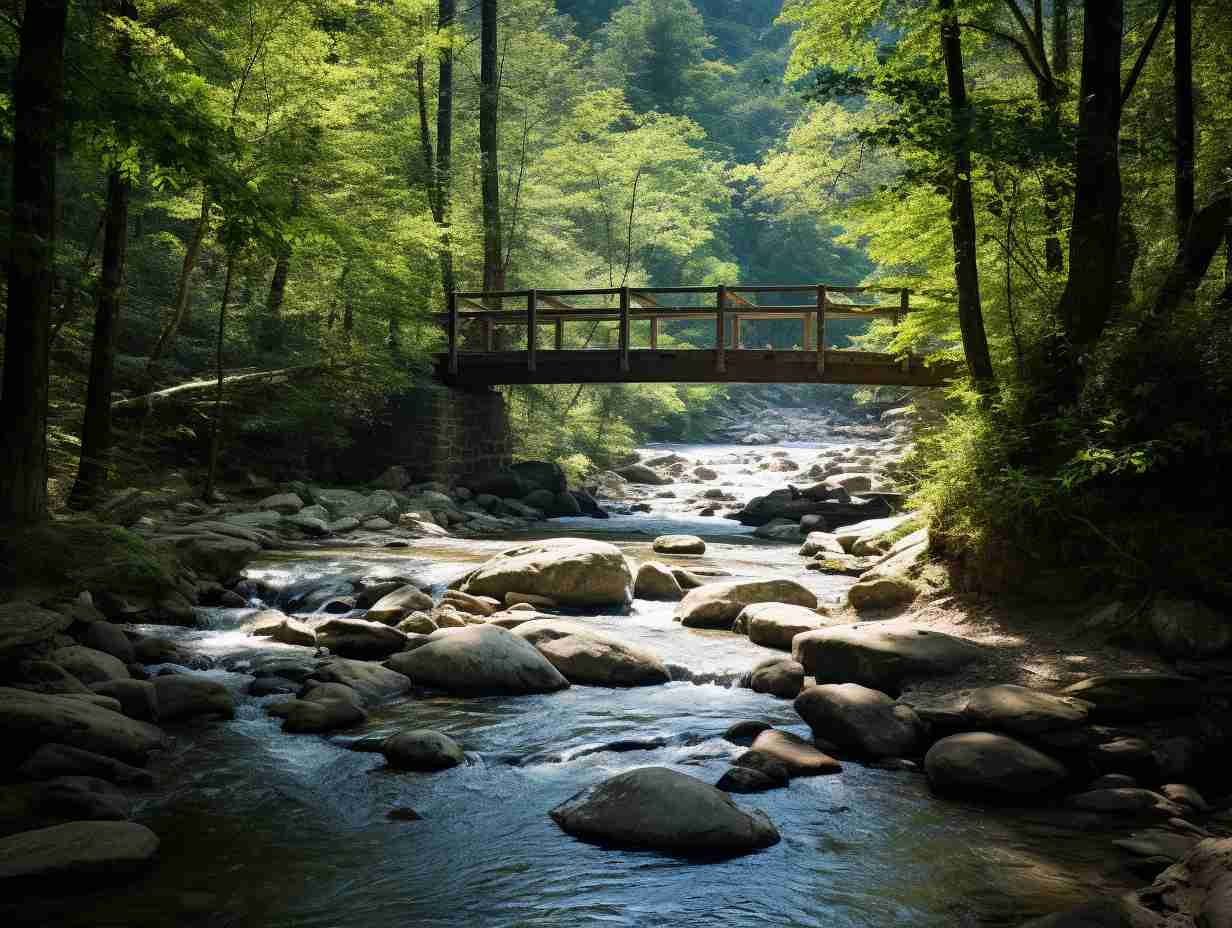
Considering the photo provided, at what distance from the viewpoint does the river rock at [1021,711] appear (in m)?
4.84

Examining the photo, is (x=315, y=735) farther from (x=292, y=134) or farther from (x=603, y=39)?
(x=603, y=39)

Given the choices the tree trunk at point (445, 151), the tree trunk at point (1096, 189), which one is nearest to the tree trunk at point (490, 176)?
the tree trunk at point (445, 151)

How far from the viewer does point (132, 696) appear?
5301mm

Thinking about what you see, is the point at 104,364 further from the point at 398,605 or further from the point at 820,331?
the point at 820,331

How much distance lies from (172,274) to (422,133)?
6.81 metres

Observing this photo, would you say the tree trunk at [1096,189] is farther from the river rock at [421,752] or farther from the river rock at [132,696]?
the river rock at [132,696]

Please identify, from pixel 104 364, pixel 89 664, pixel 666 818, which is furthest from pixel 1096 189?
pixel 104 364

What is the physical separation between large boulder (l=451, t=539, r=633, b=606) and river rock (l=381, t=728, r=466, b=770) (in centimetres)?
384

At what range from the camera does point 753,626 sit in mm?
7621

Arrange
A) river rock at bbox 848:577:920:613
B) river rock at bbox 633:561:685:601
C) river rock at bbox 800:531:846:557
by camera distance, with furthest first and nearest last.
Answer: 1. river rock at bbox 800:531:846:557
2. river rock at bbox 633:561:685:601
3. river rock at bbox 848:577:920:613

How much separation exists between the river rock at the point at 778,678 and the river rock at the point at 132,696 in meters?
3.59

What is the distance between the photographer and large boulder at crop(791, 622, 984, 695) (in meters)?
6.00

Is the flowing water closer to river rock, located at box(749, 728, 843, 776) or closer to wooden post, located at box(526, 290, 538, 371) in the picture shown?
river rock, located at box(749, 728, 843, 776)

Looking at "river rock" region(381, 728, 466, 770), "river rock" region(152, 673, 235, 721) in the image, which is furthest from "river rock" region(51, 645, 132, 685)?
"river rock" region(381, 728, 466, 770)
